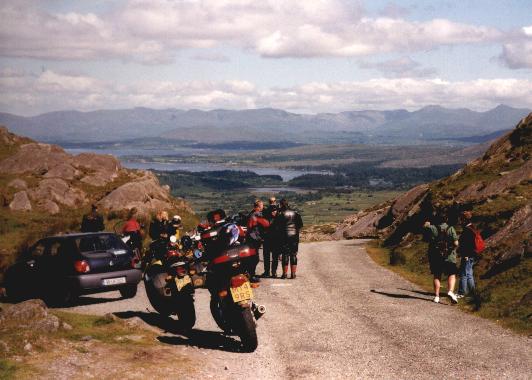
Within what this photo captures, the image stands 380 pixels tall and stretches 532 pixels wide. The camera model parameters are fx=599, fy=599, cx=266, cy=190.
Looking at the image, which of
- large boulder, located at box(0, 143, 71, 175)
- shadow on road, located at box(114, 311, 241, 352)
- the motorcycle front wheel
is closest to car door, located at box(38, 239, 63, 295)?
shadow on road, located at box(114, 311, 241, 352)

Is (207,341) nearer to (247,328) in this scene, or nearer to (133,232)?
(247,328)

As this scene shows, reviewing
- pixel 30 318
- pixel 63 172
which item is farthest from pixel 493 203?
pixel 63 172

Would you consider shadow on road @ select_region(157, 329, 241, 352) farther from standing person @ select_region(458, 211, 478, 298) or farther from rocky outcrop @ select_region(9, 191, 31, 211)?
rocky outcrop @ select_region(9, 191, 31, 211)

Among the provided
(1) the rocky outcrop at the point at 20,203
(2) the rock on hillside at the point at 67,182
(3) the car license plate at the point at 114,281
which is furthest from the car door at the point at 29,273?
(1) the rocky outcrop at the point at 20,203

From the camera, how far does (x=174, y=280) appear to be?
37.2 feet

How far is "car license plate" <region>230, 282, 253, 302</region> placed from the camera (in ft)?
32.2

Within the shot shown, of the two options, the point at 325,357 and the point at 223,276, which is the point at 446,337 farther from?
the point at 223,276

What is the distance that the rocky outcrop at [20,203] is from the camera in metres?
37.5

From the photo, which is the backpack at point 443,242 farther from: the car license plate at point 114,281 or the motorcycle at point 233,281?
the car license plate at point 114,281

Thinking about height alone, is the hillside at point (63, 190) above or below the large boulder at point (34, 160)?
below

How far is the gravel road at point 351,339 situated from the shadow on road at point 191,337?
0.06 ft

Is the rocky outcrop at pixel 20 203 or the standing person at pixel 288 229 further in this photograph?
the rocky outcrop at pixel 20 203

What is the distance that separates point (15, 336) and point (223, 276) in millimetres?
3444

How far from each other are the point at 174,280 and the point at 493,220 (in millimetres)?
15071
